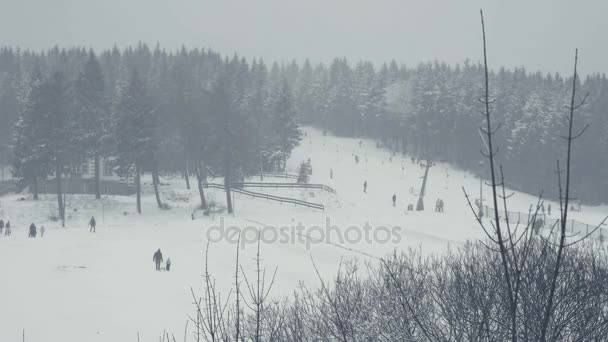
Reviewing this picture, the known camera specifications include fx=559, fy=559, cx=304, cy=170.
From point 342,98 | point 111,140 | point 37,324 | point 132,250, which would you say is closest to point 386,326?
point 37,324

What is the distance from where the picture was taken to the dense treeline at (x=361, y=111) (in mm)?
61175

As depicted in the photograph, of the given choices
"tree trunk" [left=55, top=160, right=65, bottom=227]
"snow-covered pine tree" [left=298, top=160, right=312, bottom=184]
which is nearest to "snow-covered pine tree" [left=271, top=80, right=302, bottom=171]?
"snow-covered pine tree" [left=298, top=160, right=312, bottom=184]

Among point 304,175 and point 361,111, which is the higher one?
point 361,111

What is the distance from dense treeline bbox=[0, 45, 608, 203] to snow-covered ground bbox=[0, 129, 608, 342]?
6019 mm

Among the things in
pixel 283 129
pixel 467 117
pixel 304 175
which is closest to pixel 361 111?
pixel 467 117

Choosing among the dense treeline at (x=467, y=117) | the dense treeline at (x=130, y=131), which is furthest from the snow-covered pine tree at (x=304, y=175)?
the dense treeline at (x=467, y=117)

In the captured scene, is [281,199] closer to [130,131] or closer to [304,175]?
[304,175]

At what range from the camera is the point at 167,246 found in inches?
1512

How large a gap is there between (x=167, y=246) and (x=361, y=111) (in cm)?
6958

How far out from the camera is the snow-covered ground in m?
23.6

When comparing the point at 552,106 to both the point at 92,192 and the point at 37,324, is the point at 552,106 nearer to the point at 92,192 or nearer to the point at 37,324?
the point at 92,192

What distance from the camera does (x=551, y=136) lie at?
229ft

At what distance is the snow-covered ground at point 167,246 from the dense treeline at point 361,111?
602cm

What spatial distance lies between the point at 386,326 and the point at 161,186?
52948 millimetres
